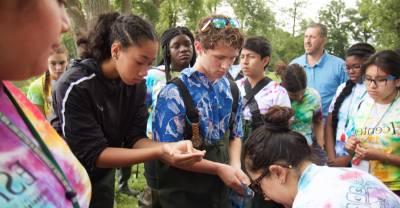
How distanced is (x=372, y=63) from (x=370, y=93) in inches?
9.3

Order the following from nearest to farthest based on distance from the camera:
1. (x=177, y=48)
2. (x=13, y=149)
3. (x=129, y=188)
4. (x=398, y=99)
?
(x=13, y=149) < (x=398, y=99) < (x=177, y=48) < (x=129, y=188)

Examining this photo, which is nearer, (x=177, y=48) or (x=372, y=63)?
(x=372, y=63)

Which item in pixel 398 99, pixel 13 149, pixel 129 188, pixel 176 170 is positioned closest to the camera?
pixel 13 149

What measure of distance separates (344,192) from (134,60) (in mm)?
1162

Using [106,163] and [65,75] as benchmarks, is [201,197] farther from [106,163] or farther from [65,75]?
[65,75]

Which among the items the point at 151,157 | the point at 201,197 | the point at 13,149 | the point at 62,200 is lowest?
the point at 201,197

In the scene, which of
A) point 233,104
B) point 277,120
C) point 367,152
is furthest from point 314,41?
point 277,120

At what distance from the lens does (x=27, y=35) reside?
779 mm

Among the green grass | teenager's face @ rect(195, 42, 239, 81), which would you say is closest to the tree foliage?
the green grass

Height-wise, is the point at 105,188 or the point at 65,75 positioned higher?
the point at 65,75

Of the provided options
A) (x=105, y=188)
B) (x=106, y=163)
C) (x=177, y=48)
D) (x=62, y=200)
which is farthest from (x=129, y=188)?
(x=62, y=200)

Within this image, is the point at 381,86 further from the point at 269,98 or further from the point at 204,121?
the point at 204,121

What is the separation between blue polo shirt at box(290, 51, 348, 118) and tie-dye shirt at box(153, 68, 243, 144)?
2526 mm

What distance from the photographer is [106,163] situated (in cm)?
209
